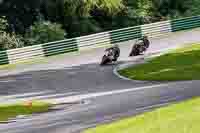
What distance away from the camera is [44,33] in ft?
147

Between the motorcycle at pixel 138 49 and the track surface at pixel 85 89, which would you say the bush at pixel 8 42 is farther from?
the motorcycle at pixel 138 49

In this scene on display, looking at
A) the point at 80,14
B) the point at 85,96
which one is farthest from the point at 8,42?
the point at 85,96

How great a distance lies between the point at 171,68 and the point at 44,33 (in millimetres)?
16689

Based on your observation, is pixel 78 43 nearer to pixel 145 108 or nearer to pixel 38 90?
pixel 38 90

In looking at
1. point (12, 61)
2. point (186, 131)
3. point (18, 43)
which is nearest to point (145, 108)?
point (186, 131)

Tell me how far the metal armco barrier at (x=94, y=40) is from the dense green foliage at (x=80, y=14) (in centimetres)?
342

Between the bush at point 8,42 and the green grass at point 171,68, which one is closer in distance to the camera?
the green grass at point 171,68

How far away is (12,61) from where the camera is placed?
40156 millimetres

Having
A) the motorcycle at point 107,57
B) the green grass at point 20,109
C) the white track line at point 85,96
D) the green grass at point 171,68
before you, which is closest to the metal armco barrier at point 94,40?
the motorcycle at point 107,57

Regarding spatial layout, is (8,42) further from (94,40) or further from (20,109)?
(20,109)

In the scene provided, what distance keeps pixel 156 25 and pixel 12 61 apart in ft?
37.4

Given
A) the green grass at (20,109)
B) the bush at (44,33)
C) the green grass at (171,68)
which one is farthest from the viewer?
the bush at (44,33)

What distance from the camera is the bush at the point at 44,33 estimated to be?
44719 mm

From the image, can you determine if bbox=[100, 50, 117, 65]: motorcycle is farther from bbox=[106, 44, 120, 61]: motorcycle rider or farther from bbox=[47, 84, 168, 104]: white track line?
bbox=[47, 84, 168, 104]: white track line
